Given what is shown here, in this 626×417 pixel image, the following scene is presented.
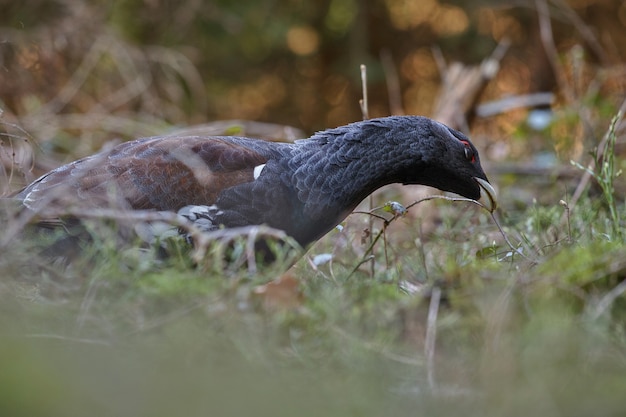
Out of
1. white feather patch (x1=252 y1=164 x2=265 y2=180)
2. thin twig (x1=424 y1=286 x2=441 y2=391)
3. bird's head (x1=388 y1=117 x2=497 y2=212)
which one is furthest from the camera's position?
bird's head (x1=388 y1=117 x2=497 y2=212)

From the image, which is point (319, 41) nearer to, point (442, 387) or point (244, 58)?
point (244, 58)

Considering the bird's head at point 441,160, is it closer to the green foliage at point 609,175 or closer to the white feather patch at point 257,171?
the green foliage at point 609,175

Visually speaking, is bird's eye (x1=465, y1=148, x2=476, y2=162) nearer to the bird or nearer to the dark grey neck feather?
the bird

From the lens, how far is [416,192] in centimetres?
705

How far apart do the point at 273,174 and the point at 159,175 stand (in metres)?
0.56

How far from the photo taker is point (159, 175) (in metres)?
4.12

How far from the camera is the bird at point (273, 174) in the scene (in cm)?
405

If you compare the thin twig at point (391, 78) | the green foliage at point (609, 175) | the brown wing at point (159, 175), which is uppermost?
the brown wing at point (159, 175)

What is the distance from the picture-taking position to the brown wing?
4.05 metres


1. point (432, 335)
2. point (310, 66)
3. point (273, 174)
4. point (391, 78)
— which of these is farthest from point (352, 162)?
point (310, 66)

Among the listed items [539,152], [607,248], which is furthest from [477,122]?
[607,248]

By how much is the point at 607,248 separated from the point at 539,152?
15.8 feet

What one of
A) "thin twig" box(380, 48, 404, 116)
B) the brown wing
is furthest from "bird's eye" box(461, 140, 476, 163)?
"thin twig" box(380, 48, 404, 116)

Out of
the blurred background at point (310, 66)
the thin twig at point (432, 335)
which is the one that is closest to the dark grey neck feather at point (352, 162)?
the thin twig at point (432, 335)
